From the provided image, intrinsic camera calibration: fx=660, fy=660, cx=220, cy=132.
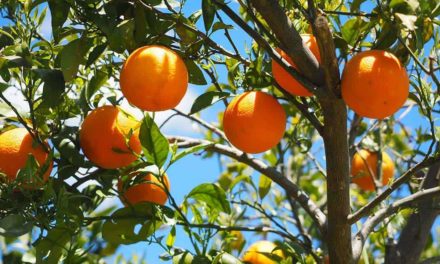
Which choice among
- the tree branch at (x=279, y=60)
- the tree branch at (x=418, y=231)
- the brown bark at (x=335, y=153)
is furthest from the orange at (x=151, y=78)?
the tree branch at (x=418, y=231)

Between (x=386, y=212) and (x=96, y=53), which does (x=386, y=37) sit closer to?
(x=386, y=212)

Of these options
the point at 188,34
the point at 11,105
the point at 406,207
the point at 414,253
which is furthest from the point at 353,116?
the point at 11,105

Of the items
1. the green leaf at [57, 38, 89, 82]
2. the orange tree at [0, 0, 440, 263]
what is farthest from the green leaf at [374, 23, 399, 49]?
the green leaf at [57, 38, 89, 82]

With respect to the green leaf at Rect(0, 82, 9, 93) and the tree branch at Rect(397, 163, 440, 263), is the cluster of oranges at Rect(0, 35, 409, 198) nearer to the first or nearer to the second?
the green leaf at Rect(0, 82, 9, 93)

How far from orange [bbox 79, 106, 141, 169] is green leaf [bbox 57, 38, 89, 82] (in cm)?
13

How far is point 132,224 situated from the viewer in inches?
45.9

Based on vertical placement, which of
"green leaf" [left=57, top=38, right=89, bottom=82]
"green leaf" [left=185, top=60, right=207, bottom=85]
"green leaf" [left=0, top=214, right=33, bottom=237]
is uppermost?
"green leaf" [left=185, top=60, right=207, bottom=85]

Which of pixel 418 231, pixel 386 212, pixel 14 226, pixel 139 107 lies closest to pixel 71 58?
pixel 139 107

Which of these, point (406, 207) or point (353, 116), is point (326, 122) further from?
point (353, 116)

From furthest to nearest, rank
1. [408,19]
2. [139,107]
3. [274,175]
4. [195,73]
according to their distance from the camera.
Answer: [274,175] → [195,73] → [139,107] → [408,19]

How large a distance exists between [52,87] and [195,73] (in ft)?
0.79

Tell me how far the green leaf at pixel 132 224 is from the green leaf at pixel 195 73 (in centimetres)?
23

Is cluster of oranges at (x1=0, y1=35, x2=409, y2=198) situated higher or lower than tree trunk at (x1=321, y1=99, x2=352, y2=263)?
higher

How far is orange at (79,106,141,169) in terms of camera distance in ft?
3.77
